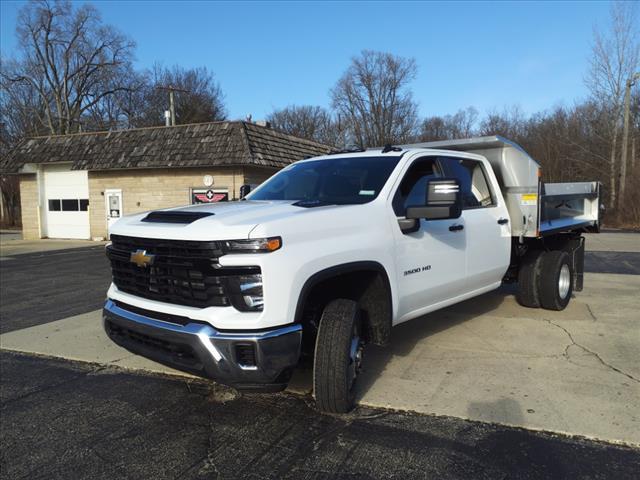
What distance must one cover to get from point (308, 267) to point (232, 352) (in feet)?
2.31

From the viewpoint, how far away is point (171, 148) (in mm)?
18266

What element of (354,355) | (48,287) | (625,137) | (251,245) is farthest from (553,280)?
(625,137)

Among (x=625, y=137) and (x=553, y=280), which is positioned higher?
(x=625, y=137)

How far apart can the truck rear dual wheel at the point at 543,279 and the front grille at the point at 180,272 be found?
4690 mm

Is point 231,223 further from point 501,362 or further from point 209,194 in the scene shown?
point 209,194

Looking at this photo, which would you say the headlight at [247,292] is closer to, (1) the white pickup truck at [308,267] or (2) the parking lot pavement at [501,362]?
(1) the white pickup truck at [308,267]

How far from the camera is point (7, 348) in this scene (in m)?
5.51

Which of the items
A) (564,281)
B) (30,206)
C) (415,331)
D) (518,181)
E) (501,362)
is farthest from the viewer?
(30,206)

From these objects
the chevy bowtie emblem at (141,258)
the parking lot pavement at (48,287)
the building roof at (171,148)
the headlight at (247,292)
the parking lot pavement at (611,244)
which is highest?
the building roof at (171,148)

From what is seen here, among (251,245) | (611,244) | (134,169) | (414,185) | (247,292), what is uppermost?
(134,169)

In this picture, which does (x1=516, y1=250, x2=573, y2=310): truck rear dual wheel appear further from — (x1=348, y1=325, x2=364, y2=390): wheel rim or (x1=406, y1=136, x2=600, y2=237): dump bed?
(x1=348, y1=325, x2=364, y2=390): wheel rim

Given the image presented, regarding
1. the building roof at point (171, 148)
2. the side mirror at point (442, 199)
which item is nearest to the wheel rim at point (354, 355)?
the side mirror at point (442, 199)

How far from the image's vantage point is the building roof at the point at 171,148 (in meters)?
17.0

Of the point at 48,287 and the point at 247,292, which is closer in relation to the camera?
the point at 247,292
